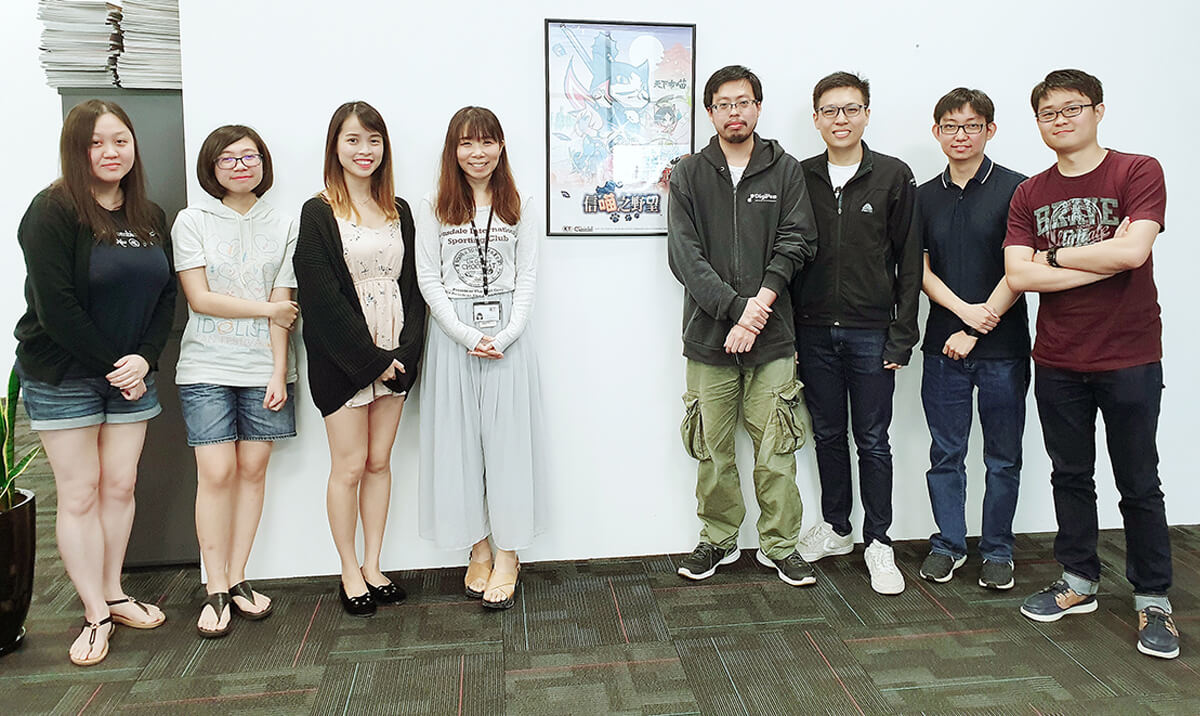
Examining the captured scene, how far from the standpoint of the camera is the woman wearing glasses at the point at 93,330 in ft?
7.77

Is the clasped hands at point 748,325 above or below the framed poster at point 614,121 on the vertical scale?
below

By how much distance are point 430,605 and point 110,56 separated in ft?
7.20

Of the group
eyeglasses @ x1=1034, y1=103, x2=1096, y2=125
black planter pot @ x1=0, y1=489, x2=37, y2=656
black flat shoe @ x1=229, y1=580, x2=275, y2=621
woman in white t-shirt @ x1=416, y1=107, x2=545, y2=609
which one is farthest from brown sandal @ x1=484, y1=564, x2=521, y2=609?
eyeglasses @ x1=1034, y1=103, x2=1096, y2=125

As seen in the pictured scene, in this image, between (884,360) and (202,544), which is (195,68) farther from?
(884,360)

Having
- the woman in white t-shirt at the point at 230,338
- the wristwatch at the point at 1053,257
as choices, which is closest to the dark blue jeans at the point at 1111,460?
the wristwatch at the point at 1053,257

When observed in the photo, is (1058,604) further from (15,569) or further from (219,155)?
(15,569)

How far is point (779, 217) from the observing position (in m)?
2.84

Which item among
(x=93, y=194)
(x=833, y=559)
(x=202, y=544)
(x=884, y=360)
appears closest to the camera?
(x=93, y=194)

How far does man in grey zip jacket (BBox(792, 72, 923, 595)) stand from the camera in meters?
2.86

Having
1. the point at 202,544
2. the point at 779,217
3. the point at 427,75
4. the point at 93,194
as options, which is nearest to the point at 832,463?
the point at 779,217

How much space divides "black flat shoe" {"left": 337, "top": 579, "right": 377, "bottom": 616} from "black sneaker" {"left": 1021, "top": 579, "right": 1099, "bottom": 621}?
7.07ft

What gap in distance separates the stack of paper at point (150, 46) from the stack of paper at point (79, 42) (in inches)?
1.7

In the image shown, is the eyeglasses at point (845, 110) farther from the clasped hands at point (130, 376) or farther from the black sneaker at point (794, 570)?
the clasped hands at point (130, 376)

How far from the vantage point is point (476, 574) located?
2936 mm
